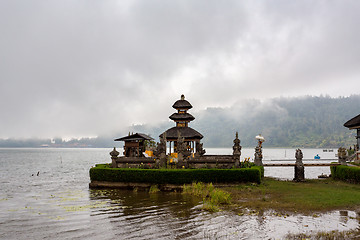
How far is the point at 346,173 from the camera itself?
26.9 m

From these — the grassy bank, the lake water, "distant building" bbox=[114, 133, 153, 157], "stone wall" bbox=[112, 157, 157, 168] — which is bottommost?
the lake water

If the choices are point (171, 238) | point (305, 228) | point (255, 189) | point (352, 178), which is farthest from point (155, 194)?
point (352, 178)

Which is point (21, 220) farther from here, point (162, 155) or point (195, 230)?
point (162, 155)

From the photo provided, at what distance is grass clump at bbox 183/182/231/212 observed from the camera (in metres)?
16.2

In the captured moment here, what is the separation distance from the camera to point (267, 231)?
37.6ft

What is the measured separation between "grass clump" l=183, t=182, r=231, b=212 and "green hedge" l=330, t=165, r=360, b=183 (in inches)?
527

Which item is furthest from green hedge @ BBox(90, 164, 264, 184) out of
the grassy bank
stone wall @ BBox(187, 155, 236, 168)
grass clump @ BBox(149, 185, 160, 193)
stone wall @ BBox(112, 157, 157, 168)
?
stone wall @ BBox(112, 157, 157, 168)

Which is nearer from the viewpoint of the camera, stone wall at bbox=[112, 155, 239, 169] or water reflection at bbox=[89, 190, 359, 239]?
water reflection at bbox=[89, 190, 359, 239]

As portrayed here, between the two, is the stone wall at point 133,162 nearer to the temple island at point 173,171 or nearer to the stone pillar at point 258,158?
the temple island at point 173,171

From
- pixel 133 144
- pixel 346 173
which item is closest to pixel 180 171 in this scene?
pixel 133 144

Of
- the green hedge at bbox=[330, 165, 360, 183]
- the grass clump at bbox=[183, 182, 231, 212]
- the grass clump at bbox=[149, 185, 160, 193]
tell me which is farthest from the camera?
the green hedge at bbox=[330, 165, 360, 183]

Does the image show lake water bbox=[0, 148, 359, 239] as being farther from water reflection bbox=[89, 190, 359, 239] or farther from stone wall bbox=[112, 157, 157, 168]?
stone wall bbox=[112, 157, 157, 168]

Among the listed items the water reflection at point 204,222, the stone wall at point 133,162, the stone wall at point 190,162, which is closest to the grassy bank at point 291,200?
the water reflection at point 204,222

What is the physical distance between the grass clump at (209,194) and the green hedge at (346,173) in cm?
1338
